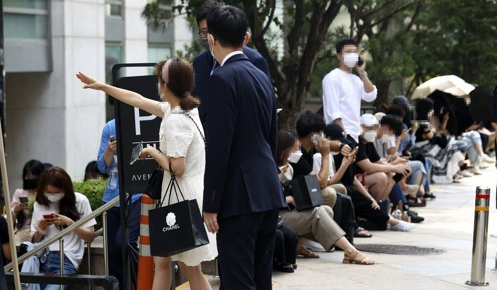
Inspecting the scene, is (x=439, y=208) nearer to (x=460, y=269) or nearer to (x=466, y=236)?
(x=466, y=236)

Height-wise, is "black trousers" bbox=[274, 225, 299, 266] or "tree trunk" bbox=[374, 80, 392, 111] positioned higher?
"tree trunk" bbox=[374, 80, 392, 111]

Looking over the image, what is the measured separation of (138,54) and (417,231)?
48.8 ft

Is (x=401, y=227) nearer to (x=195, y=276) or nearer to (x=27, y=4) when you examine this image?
(x=195, y=276)

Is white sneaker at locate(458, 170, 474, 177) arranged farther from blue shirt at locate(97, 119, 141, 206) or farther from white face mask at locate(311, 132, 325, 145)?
blue shirt at locate(97, 119, 141, 206)

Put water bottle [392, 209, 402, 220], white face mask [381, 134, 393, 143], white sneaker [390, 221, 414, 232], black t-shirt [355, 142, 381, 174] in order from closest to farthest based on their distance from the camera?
black t-shirt [355, 142, 381, 174] → white sneaker [390, 221, 414, 232] → water bottle [392, 209, 402, 220] → white face mask [381, 134, 393, 143]

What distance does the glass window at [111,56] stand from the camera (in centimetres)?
2480

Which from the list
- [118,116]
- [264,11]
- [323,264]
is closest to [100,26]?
[264,11]

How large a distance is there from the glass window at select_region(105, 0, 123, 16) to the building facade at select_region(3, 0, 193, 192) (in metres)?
1.98

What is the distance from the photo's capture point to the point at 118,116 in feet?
23.6

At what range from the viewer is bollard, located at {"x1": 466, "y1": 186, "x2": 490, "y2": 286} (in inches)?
338

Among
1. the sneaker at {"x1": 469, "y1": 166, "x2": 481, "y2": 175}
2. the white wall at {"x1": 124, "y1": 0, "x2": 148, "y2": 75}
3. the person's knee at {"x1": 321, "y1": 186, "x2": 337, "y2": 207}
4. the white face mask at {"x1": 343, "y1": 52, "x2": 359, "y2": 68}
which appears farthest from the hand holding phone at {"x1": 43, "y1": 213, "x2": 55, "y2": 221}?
the white wall at {"x1": 124, "y1": 0, "x2": 148, "y2": 75}

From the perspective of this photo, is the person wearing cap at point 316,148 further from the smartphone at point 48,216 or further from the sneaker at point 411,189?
the sneaker at point 411,189

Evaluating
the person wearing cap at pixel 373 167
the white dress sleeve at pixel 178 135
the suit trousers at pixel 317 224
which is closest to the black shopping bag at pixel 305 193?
the suit trousers at pixel 317 224

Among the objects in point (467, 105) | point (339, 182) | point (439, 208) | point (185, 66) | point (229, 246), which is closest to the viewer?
point (229, 246)
